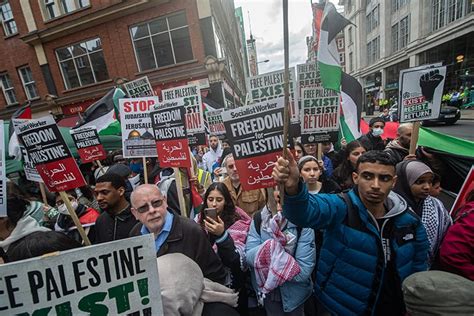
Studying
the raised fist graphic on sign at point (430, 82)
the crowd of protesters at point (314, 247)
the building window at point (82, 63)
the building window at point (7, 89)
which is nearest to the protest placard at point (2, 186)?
the crowd of protesters at point (314, 247)

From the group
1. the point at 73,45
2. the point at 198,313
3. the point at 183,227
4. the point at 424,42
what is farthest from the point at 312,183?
the point at 424,42

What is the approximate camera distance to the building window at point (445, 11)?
20.8m

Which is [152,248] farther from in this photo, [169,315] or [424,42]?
[424,42]

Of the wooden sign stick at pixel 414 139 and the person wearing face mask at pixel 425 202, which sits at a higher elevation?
the wooden sign stick at pixel 414 139

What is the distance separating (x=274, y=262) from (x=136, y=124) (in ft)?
10.7

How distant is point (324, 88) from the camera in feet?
11.5

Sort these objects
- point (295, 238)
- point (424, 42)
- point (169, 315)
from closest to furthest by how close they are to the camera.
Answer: point (169, 315) → point (295, 238) → point (424, 42)

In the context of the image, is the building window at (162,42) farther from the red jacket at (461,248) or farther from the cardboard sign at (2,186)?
the red jacket at (461,248)

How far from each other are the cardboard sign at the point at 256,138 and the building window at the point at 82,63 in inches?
595

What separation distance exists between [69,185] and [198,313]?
215 cm

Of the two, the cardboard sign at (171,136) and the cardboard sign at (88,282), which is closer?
the cardboard sign at (88,282)

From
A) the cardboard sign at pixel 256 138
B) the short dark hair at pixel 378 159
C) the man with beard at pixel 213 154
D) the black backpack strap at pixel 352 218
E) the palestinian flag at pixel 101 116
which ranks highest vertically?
the palestinian flag at pixel 101 116

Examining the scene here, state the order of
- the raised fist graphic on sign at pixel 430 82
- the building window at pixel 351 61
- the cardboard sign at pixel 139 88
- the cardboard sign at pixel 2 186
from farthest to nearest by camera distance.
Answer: the building window at pixel 351 61 → the cardboard sign at pixel 139 88 → the raised fist graphic on sign at pixel 430 82 → the cardboard sign at pixel 2 186

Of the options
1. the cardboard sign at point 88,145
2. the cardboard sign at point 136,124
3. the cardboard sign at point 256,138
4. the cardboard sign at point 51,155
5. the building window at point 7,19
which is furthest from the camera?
the building window at point 7,19
